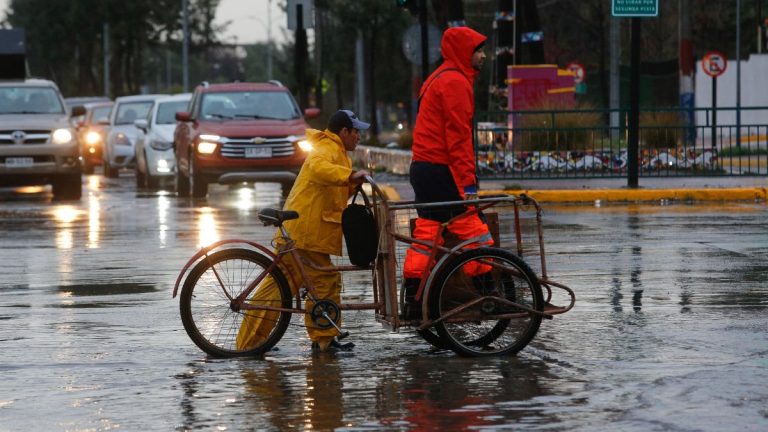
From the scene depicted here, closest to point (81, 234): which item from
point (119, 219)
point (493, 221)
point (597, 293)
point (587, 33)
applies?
point (119, 219)

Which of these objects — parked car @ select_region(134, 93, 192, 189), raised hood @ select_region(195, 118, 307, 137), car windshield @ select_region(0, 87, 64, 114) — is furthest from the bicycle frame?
parked car @ select_region(134, 93, 192, 189)

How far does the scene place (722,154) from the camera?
87.9 ft

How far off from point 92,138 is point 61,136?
15.2m

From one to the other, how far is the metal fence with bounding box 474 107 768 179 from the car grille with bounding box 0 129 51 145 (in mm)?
6748

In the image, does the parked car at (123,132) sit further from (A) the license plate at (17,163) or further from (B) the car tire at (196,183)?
(B) the car tire at (196,183)

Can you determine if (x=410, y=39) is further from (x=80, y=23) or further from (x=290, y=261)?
(x=80, y=23)

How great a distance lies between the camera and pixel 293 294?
9.64 m

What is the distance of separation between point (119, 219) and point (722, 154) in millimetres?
10682

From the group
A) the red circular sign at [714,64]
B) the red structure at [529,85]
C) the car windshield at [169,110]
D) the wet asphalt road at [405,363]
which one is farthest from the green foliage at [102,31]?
the wet asphalt road at [405,363]

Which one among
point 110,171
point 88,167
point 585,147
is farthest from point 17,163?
point 88,167

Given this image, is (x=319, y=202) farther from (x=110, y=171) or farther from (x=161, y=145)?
(x=110, y=171)

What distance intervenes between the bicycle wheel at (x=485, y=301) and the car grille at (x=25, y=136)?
681 inches

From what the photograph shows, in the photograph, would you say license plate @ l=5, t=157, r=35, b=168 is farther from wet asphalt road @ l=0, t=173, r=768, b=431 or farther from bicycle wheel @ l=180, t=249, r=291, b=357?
bicycle wheel @ l=180, t=249, r=291, b=357

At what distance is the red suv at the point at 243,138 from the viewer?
25.0 meters
